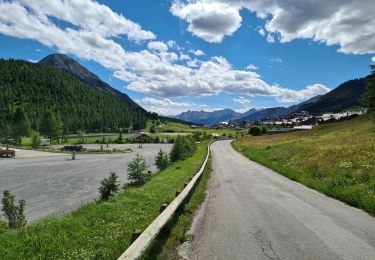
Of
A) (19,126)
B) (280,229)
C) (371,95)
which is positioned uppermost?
(371,95)

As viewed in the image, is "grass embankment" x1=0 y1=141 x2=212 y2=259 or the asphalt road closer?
"grass embankment" x1=0 y1=141 x2=212 y2=259

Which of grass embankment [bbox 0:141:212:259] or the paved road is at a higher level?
grass embankment [bbox 0:141:212:259]

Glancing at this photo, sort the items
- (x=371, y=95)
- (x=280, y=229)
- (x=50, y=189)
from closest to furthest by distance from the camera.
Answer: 1. (x=280, y=229)
2. (x=50, y=189)
3. (x=371, y=95)

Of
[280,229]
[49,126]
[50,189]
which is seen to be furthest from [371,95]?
[49,126]

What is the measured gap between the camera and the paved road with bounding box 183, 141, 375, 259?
7734 mm

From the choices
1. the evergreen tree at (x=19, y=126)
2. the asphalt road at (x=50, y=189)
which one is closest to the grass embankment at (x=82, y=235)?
the asphalt road at (x=50, y=189)

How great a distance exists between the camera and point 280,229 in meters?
9.84

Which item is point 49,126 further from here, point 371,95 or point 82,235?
point 82,235

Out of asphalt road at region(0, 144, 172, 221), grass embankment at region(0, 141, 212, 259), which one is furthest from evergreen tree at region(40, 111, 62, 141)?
grass embankment at region(0, 141, 212, 259)

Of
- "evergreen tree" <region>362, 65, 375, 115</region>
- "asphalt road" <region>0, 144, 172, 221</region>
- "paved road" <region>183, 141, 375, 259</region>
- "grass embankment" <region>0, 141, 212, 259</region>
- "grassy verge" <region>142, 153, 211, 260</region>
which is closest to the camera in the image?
"grass embankment" <region>0, 141, 212, 259</region>

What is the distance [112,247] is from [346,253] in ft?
16.5

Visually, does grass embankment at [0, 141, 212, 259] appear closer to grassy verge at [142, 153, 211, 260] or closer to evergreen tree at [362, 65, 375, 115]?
grassy verge at [142, 153, 211, 260]

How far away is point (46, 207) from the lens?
27109 mm

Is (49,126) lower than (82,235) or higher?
higher
